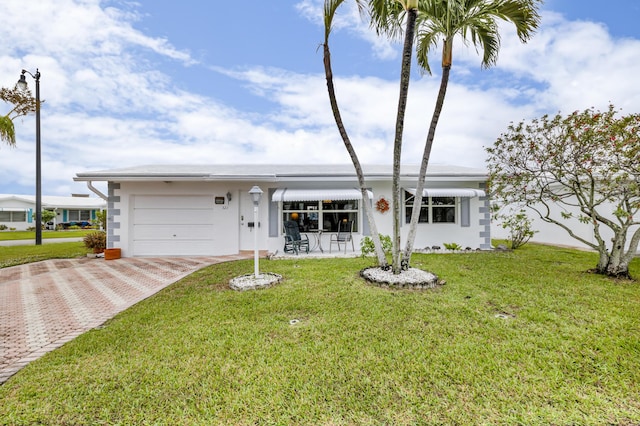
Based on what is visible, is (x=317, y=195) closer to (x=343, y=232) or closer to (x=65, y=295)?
(x=343, y=232)

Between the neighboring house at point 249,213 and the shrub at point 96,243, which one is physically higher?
the neighboring house at point 249,213

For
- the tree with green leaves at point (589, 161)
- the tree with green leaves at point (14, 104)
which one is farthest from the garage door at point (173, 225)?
the tree with green leaves at point (589, 161)

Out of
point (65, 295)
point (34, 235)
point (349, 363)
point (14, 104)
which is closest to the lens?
point (349, 363)

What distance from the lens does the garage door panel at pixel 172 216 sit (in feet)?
49.8

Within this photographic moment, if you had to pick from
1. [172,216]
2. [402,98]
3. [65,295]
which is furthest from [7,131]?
[402,98]

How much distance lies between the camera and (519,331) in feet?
18.2

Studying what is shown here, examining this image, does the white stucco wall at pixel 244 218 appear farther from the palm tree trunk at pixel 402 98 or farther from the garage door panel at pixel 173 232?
the palm tree trunk at pixel 402 98

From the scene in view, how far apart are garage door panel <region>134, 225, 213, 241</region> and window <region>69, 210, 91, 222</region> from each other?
144 ft

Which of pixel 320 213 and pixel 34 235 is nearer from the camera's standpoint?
pixel 320 213

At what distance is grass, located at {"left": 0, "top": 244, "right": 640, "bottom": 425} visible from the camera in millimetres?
3498

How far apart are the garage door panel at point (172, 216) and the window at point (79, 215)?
144 feet

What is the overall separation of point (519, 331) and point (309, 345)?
425 cm

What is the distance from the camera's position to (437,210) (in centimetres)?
1595

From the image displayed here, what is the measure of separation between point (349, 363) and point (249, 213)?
482 inches
